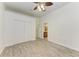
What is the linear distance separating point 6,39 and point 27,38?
38 cm

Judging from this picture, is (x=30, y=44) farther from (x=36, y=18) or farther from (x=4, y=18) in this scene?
(x=4, y=18)

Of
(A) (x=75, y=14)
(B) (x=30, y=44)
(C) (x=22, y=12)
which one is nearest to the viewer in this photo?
(C) (x=22, y=12)

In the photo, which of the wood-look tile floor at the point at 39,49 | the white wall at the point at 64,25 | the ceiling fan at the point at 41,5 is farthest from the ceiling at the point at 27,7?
the wood-look tile floor at the point at 39,49

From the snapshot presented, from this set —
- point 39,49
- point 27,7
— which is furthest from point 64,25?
point 27,7

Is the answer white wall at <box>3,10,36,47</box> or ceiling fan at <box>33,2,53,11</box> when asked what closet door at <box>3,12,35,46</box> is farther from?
ceiling fan at <box>33,2,53,11</box>

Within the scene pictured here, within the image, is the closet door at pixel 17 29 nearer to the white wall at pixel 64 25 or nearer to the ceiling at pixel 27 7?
the ceiling at pixel 27 7

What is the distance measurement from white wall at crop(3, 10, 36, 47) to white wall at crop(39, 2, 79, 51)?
10.2 inches

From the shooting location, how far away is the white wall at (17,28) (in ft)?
5.27

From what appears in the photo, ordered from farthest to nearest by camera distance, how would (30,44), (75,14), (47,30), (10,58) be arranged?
(75,14), (30,44), (47,30), (10,58)

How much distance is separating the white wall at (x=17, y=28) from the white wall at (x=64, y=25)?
26cm

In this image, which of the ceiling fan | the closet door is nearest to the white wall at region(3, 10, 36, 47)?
the closet door

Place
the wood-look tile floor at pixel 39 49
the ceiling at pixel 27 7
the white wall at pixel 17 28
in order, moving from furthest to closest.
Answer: the wood-look tile floor at pixel 39 49, the white wall at pixel 17 28, the ceiling at pixel 27 7

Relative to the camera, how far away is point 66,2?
1513 mm

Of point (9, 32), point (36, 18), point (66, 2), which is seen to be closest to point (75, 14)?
point (66, 2)
